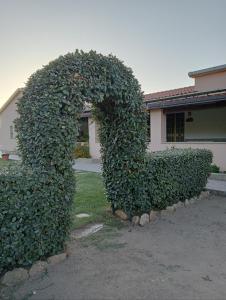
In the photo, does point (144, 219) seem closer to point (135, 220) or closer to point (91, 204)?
point (135, 220)

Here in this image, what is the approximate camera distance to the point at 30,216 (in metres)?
3.83

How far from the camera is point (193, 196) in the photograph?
26.4ft

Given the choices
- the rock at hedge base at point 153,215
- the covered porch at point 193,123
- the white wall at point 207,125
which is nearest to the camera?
the rock at hedge base at point 153,215

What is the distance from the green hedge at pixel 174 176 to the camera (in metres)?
6.37

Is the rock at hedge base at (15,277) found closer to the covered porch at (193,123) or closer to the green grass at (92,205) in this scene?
the green grass at (92,205)

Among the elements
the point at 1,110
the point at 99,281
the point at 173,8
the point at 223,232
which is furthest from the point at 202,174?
the point at 1,110

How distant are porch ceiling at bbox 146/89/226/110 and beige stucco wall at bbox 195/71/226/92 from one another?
3197mm

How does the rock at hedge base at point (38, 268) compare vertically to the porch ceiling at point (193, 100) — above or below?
below

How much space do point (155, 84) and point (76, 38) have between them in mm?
12272

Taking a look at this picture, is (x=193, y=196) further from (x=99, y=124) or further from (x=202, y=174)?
(x=99, y=124)

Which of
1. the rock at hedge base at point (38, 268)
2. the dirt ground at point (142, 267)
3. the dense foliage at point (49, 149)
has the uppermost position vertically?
the dense foliage at point (49, 149)

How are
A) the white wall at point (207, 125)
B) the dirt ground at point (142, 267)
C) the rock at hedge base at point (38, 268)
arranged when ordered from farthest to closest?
the white wall at point (207, 125)
the rock at hedge base at point (38, 268)
the dirt ground at point (142, 267)

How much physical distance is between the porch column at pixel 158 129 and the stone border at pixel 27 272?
1038cm

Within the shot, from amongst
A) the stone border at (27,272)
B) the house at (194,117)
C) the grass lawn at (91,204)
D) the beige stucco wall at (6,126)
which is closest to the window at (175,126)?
the house at (194,117)
